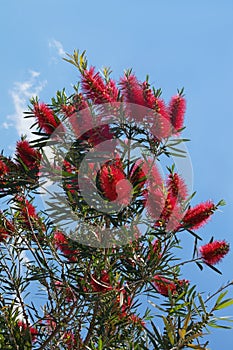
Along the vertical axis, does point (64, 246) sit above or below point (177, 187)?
below

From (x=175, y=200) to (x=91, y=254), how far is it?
43cm

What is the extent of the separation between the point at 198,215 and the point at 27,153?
729 millimetres

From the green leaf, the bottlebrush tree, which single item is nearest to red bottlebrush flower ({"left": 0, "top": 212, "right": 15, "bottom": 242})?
the bottlebrush tree

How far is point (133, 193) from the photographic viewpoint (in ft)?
6.17

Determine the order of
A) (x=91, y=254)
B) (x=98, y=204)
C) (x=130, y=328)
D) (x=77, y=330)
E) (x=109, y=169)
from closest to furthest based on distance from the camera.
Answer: (x=109, y=169)
(x=98, y=204)
(x=91, y=254)
(x=77, y=330)
(x=130, y=328)

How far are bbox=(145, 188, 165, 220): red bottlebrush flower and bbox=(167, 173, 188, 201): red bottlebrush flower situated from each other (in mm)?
93

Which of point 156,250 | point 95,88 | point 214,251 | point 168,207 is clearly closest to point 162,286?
point 156,250

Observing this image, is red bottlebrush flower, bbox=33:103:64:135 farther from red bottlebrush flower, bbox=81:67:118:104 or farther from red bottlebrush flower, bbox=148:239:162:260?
red bottlebrush flower, bbox=148:239:162:260

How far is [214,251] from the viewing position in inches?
75.3

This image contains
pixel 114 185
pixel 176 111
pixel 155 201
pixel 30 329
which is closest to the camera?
pixel 114 185

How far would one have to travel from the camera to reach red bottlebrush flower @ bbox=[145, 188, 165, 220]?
184cm

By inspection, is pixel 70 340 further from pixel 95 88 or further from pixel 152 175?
pixel 95 88

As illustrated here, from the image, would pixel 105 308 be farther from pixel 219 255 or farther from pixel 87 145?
pixel 87 145

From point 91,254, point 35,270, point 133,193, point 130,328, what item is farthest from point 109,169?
point 130,328
